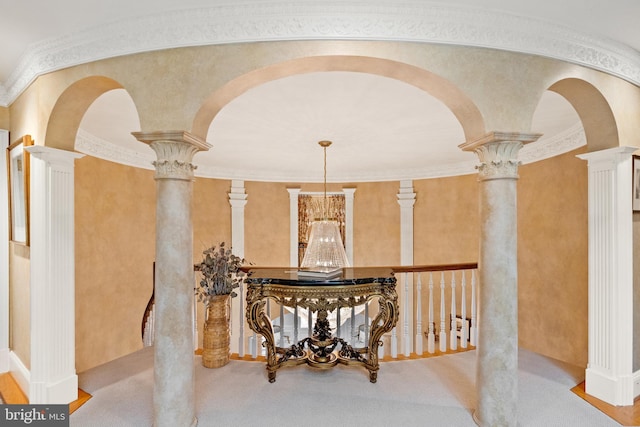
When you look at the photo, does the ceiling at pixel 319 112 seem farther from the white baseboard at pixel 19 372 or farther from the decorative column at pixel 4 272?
the white baseboard at pixel 19 372

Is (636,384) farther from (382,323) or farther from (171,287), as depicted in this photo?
(171,287)

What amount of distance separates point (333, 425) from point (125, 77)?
2.78m

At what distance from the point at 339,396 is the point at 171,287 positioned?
156cm

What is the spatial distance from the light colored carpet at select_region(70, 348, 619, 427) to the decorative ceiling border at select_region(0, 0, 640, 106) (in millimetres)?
2565

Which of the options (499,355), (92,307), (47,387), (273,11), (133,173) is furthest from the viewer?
(133,173)

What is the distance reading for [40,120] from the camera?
2.55 metres

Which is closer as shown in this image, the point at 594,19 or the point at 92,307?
the point at 594,19

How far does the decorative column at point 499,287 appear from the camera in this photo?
2.17 metres

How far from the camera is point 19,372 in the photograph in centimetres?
281

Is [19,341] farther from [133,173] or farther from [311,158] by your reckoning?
[311,158]

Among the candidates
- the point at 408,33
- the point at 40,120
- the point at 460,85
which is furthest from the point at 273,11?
the point at 40,120

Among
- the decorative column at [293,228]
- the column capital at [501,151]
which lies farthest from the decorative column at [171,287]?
the decorative column at [293,228]

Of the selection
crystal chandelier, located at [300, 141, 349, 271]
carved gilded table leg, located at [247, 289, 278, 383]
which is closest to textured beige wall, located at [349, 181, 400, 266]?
crystal chandelier, located at [300, 141, 349, 271]

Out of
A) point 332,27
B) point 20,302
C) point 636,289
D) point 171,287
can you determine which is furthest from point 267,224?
point 636,289
